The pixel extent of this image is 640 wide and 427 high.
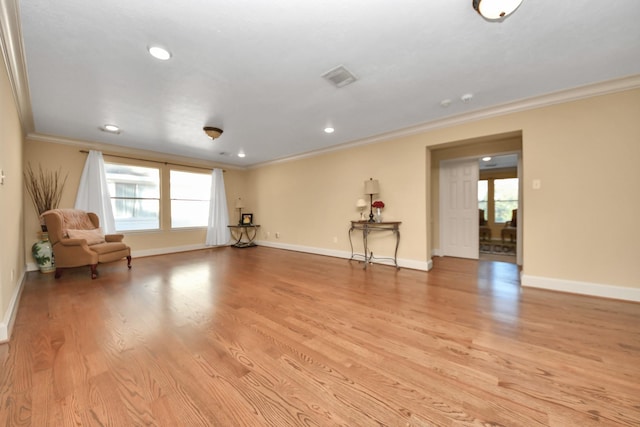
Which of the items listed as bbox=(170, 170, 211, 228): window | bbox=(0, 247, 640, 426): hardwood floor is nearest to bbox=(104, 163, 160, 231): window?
bbox=(170, 170, 211, 228): window

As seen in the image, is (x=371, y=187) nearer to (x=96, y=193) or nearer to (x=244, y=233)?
(x=244, y=233)

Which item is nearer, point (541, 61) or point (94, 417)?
point (94, 417)

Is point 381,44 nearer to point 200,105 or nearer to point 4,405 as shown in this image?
point 200,105

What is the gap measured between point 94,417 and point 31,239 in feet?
15.6

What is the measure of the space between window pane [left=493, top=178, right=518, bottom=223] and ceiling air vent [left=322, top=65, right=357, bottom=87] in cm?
766

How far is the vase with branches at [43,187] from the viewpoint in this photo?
3.96m

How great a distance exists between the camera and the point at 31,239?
398 centimetres

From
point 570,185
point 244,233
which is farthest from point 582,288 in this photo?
point 244,233

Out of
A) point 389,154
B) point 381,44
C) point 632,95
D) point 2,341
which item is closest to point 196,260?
point 2,341

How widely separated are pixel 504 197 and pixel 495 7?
26.2ft

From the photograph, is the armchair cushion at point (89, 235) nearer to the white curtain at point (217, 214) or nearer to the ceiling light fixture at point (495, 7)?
the white curtain at point (217, 214)

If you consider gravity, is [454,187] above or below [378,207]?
above

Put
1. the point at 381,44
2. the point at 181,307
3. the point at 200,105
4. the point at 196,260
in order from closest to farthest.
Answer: the point at 381,44 < the point at 181,307 < the point at 200,105 < the point at 196,260

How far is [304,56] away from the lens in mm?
2061
